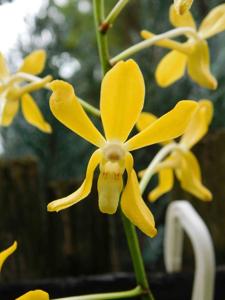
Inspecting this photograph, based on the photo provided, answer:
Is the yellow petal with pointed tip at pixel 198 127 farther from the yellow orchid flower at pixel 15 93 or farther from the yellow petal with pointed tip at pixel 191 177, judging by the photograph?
the yellow orchid flower at pixel 15 93

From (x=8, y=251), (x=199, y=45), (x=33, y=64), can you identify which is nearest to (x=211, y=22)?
(x=199, y=45)

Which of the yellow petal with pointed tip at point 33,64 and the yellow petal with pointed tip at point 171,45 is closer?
the yellow petal with pointed tip at point 171,45

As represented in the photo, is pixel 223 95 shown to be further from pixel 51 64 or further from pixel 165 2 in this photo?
pixel 51 64

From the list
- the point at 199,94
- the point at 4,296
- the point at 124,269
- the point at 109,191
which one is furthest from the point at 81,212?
the point at 109,191

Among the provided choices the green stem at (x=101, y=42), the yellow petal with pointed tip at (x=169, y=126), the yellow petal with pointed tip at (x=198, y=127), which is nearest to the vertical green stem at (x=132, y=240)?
the green stem at (x=101, y=42)

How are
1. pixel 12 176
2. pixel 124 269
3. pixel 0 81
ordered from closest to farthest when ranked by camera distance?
1. pixel 0 81
2. pixel 12 176
3. pixel 124 269

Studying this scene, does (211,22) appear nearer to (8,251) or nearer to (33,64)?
(33,64)
